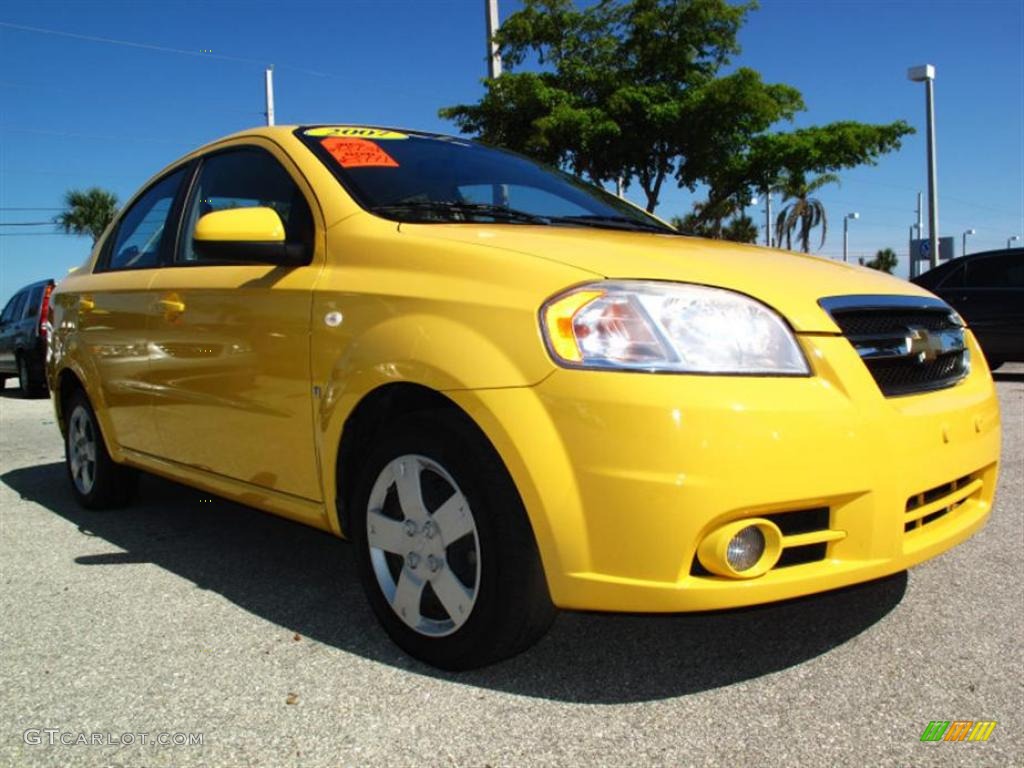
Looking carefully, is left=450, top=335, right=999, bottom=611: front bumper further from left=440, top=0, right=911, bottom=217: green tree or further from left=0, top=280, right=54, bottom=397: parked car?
left=440, top=0, right=911, bottom=217: green tree

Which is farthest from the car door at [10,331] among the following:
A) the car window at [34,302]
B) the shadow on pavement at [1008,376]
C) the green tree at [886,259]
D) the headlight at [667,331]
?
the green tree at [886,259]

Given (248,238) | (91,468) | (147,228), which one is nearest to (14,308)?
(91,468)

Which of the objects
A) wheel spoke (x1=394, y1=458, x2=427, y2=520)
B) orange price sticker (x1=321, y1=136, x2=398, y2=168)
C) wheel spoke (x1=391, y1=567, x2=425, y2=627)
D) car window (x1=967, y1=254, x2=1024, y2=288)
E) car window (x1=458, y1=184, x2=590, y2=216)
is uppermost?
orange price sticker (x1=321, y1=136, x2=398, y2=168)

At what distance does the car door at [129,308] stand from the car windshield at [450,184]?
106 cm

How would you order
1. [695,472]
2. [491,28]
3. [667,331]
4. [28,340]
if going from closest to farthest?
[695,472], [667,331], [28,340], [491,28]

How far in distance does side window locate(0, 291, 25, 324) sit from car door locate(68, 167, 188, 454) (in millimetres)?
9777

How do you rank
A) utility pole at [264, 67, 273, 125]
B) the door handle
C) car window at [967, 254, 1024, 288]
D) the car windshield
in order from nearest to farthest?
the car windshield → the door handle → car window at [967, 254, 1024, 288] → utility pole at [264, 67, 273, 125]

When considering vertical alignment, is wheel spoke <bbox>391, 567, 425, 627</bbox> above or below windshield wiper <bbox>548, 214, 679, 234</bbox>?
below

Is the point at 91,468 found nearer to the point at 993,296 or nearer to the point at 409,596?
the point at 409,596

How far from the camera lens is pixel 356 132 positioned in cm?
335

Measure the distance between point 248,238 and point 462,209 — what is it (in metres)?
0.68

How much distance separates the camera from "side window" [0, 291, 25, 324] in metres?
12.9

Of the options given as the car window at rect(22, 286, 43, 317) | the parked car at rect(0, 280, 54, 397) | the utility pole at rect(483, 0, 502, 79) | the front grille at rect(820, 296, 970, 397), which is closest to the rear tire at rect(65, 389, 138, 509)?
the front grille at rect(820, 296, 970, 397)

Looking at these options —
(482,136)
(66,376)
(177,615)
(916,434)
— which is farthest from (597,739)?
(482,136)
